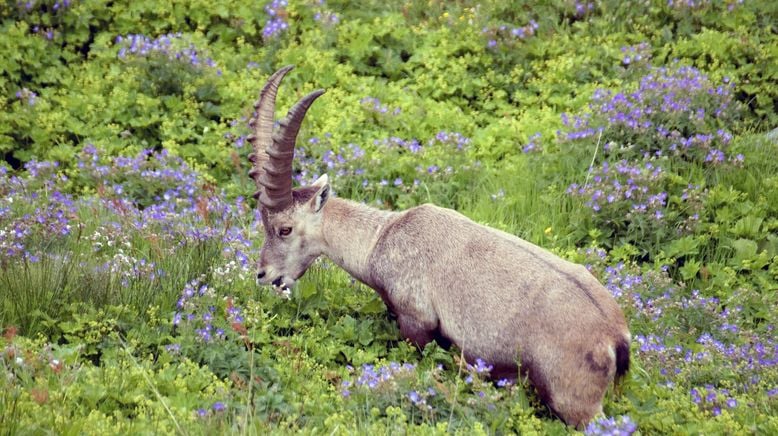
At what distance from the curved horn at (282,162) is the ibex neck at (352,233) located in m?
0.35

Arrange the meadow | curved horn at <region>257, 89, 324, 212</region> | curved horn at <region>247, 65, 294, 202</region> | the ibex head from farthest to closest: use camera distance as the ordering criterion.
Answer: curved horn at <region>247, 65, 294, 202</region>
the ibex head
curved horn at <region>257, 89, 324, 212</region>
the meadow

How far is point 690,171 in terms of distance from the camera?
29.9 feet

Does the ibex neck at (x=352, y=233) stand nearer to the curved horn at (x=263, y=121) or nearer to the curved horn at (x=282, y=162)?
the curved horn at (x=282, y=162)

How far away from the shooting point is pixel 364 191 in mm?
9602

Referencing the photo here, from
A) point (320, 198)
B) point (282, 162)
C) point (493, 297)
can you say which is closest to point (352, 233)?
point (320, 198)

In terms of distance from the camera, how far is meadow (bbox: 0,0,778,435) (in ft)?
18.4

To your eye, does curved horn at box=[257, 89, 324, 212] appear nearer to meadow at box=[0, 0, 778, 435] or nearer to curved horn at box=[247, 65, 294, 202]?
curved horn at box=[247, 65, 294, 202]

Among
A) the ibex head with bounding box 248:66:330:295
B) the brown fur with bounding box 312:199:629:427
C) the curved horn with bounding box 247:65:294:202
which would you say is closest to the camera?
the brown fur with bounding box 312:199:629:427

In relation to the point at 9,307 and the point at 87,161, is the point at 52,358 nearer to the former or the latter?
the point at 9,307

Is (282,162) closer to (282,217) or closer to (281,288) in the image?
(282,217)

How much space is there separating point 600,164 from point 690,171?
0.85 m

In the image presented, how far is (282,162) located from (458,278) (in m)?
1.44

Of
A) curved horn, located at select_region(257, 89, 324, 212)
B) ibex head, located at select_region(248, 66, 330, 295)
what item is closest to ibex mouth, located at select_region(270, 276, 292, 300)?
ibex head, located at select_region(248, 66, 330, 295)

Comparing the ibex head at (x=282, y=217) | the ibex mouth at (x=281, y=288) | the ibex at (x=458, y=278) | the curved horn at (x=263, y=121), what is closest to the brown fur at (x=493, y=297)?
the ibex at (x=458, y=278)
